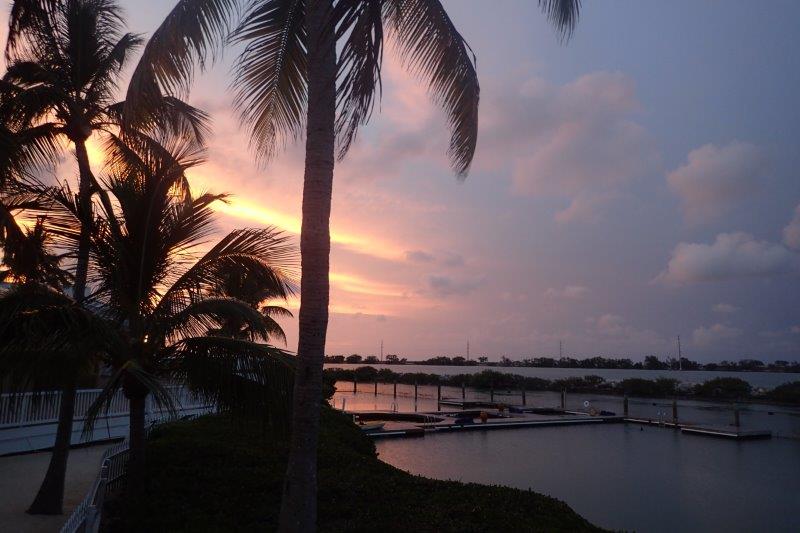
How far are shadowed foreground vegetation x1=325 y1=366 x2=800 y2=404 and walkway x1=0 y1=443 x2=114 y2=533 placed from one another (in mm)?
17130

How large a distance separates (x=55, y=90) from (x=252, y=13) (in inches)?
155

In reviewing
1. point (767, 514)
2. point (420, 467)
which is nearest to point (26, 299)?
point (420, 467)

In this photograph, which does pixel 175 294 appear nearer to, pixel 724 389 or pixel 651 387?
pixel 724 389

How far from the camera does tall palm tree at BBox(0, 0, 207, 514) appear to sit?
29.0ft

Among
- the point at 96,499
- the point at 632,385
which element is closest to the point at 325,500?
the point at 96,499

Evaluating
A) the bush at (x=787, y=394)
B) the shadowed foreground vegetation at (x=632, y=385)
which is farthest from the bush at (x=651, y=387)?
the bush at (x=787, y=394)

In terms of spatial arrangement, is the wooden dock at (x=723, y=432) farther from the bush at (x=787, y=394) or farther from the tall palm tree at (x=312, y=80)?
the tall palm tree at (x=312, y=80)

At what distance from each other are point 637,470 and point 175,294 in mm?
18496

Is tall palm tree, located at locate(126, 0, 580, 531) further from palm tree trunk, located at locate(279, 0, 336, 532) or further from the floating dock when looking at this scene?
the floating dock

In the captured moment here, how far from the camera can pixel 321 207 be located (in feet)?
20.2

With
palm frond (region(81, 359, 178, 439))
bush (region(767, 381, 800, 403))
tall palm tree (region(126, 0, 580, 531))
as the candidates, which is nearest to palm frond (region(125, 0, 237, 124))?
tall palm tree (region(126, 0, 580, 531))

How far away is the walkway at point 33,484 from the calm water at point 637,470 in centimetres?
986

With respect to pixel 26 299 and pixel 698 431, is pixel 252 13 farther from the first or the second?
pixel 698 431

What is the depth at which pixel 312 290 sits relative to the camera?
596 cm
